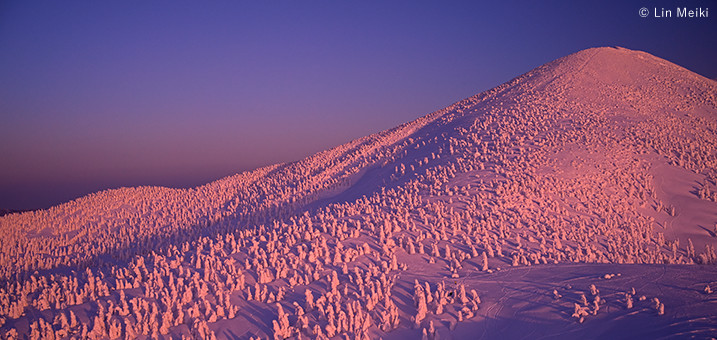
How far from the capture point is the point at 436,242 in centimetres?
1485

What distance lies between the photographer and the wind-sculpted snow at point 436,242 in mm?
9172

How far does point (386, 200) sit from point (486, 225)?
6532 mm

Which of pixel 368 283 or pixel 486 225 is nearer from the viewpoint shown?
pixel 368 283

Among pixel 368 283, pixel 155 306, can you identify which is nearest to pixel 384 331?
pixel 368 283

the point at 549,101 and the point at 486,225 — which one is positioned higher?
the point at 549,101

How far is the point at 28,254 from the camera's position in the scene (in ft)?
76.1

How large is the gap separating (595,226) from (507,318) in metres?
11.3

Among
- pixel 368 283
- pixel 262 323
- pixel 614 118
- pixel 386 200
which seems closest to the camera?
pixel 262 323

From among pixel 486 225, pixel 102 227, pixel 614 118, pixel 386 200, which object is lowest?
pixel 486 225

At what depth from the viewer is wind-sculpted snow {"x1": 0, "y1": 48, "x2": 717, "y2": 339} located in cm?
917

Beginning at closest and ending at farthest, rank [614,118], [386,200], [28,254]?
[386,200] → [28,254] → [614,118]

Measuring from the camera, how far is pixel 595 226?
56.6 feet

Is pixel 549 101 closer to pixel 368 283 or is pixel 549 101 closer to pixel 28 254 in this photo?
pixel 368 283

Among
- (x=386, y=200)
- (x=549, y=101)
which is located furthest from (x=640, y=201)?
(x=549, y=101)
